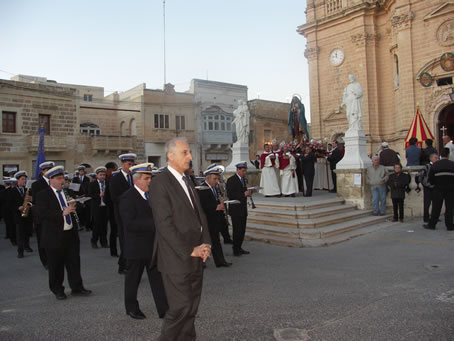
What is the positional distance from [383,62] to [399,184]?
16.1 metres

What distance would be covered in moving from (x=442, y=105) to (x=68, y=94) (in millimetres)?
23480

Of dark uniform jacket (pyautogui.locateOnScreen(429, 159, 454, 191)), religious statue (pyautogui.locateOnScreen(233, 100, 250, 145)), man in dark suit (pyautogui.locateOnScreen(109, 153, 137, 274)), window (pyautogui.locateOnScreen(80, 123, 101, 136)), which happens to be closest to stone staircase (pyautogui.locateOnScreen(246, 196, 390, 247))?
dark uniform jacket (pyautogui.locateOnScreen(429, 159, 454, 191))

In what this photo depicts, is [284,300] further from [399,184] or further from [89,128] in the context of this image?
[89,128]

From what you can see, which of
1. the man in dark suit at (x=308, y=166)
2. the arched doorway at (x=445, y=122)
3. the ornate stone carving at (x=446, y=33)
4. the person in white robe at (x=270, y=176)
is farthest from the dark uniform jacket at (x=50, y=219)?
the ornate stone carving at (x=446, y=33)

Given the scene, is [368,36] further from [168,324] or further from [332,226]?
[168,324]

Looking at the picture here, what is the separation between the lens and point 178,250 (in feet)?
10.3

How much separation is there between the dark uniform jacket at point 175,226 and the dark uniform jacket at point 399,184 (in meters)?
8.42

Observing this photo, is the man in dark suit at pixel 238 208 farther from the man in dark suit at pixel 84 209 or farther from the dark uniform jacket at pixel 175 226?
the man in dark suit at pixel 84 209

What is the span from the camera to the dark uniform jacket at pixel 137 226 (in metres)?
4.46

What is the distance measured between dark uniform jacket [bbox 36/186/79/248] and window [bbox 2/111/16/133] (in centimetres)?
2270

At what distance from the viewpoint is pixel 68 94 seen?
26625 mm

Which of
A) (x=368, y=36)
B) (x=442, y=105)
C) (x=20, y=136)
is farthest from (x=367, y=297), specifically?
→ (x=20, y=136)

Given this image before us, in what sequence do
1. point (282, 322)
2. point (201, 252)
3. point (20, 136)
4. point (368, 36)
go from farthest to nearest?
point (20, 136) < point (368, 36) < point (282, 322) < point (201, 252)

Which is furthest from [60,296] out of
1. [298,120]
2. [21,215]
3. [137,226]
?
[298,120]
